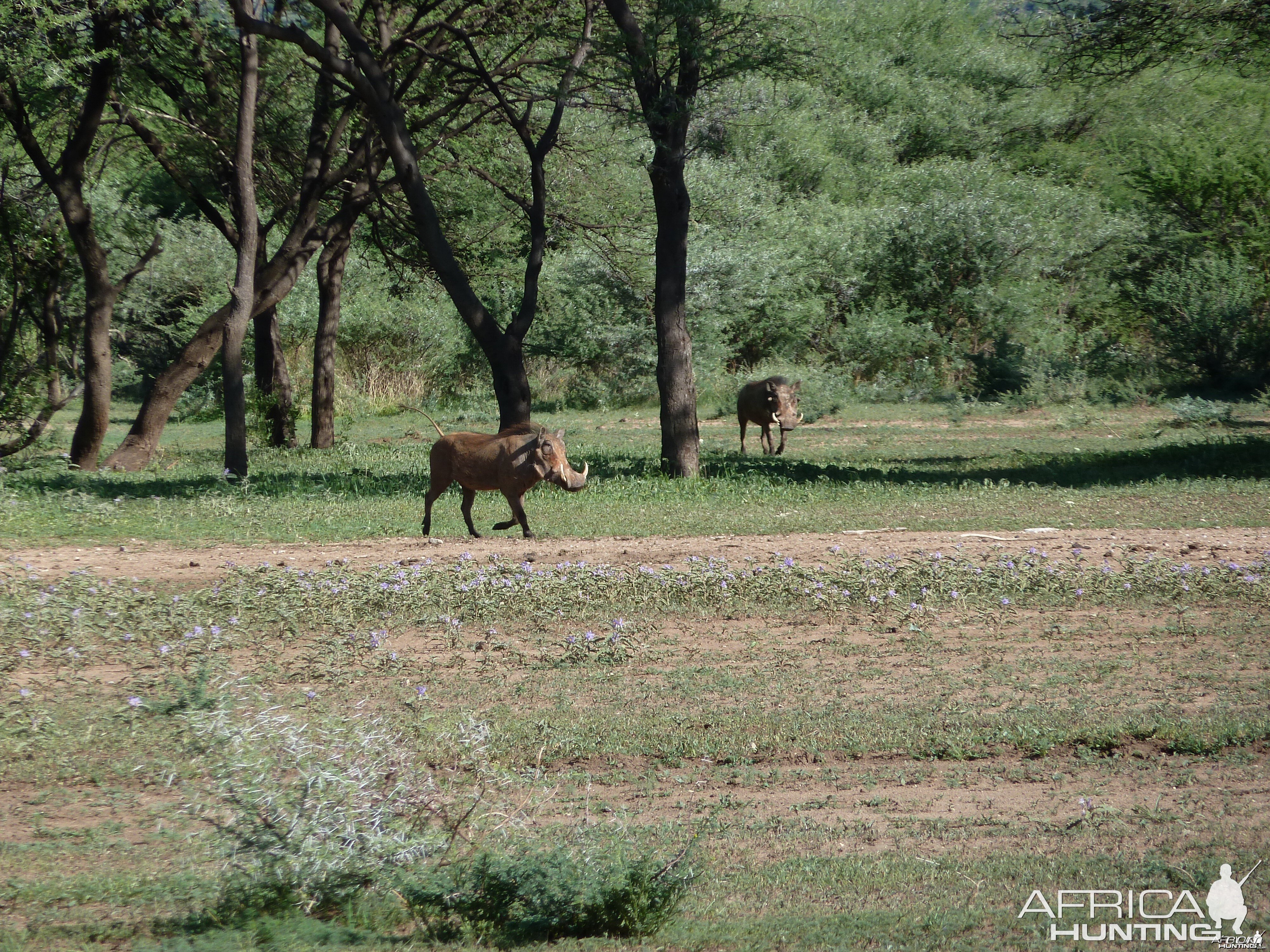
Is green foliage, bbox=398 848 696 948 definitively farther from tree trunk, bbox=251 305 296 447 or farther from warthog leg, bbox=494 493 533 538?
tree trunk, bbox=251 305 296 447

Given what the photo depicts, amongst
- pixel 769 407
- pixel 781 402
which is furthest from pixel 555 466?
pixel 781 402

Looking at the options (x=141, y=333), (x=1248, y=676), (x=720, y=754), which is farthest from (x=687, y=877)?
(x=141, y=333)

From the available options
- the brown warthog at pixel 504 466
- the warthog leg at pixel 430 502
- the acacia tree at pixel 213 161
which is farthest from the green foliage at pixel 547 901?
the acacia tree at pixel 213 161

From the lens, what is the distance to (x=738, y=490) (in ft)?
52.3

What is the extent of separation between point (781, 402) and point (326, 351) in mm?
9077

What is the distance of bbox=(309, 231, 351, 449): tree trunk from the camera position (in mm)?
23562

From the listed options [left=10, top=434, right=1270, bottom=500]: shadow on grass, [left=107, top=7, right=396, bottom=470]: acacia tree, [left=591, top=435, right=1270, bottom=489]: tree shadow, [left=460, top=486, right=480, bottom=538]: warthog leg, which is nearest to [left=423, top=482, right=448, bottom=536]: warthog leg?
[left=460, top=486, right=480, bottom=538]: warthog leg

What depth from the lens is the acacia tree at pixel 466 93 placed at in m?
16.9

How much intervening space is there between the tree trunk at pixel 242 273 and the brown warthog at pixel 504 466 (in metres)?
5.36

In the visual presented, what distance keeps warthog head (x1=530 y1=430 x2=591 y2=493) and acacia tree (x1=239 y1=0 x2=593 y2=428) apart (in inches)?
230

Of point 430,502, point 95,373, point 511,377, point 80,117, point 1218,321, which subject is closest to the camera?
point 430,502

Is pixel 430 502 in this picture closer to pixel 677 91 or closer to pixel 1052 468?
pixel 677 91

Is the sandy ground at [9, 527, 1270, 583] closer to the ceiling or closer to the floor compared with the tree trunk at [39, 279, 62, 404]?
closer to the floor

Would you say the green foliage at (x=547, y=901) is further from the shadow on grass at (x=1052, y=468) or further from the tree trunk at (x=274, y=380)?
the tree trunk at (x=274, y=380)
